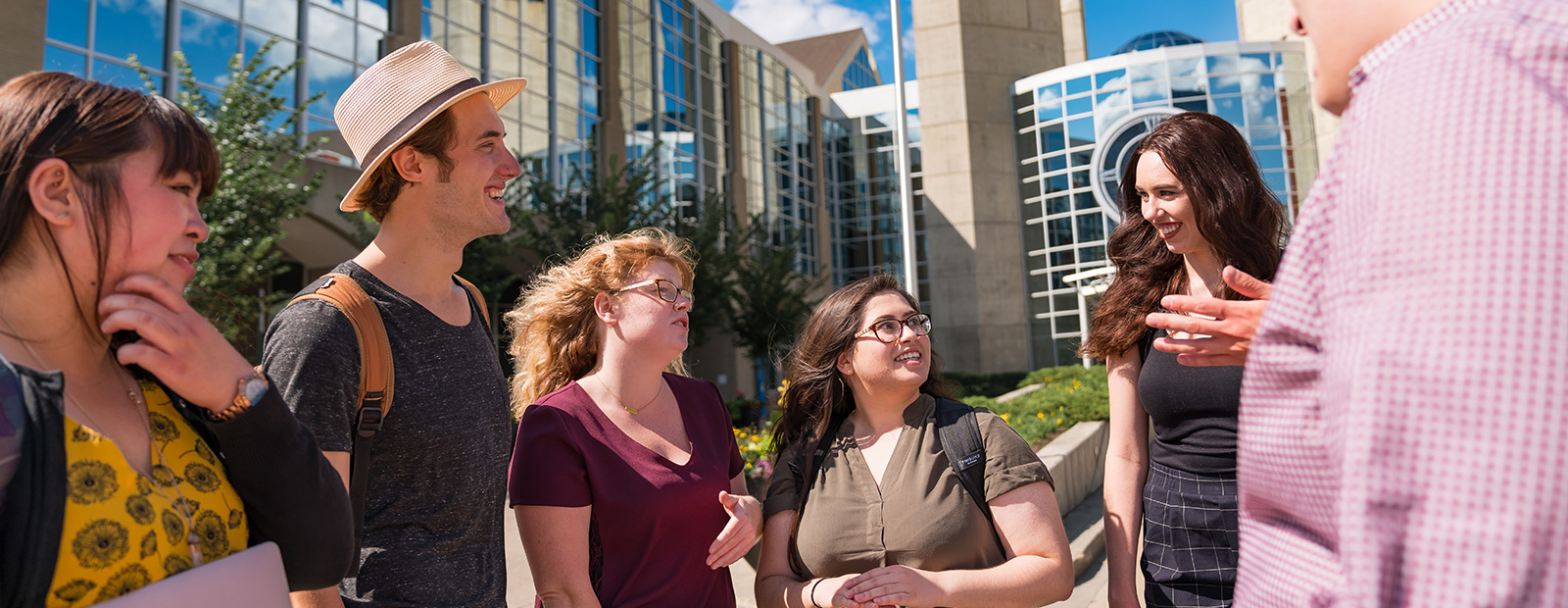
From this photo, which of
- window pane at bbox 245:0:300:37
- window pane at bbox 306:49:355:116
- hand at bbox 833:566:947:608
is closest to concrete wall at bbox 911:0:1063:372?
window pane at bbox 306:49:355:116

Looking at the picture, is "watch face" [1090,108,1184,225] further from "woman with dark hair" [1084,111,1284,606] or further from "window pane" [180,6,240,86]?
"woman with dark hair" [1084,111,1284,606]

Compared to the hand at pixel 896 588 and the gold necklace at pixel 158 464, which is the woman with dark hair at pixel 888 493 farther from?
the gold necklace at pixel 158 464

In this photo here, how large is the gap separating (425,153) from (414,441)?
84cm

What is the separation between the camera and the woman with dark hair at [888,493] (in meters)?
2.72

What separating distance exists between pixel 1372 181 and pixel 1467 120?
0.10 meters

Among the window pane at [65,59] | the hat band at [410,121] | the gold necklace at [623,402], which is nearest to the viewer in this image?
the hat band at [410,121]

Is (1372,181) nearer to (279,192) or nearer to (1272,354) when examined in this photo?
(1272,354)

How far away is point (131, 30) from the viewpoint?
14.4m

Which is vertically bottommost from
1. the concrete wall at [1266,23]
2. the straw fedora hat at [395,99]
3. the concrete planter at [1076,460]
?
the concrete planter at [1076,460]

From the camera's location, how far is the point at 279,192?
11742 millimetres

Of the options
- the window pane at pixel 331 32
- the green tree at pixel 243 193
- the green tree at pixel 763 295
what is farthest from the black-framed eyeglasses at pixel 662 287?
the green tree at pixel 763 295

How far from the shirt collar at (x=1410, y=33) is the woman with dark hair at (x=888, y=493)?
6.16 feet

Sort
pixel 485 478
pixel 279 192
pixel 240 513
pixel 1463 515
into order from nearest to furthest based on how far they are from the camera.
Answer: pixel 1463 515
pixel 240 513
pixel 485 478
pixel 279 192

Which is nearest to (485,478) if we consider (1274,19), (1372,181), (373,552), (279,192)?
(373,552)
